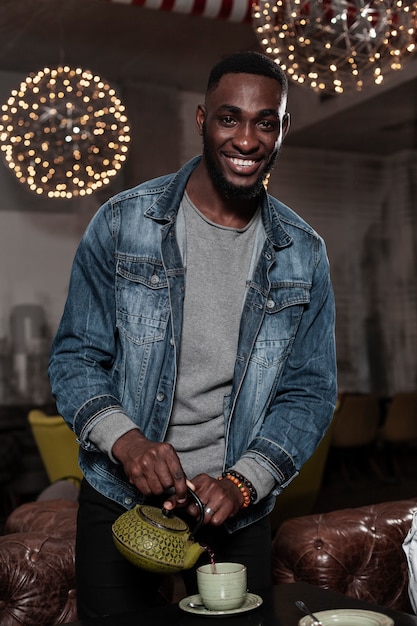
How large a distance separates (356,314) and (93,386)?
28.6 ft

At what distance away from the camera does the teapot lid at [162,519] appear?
4.69 feet

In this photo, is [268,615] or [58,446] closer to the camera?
[268,615]

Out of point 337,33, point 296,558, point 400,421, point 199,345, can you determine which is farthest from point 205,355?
point 400,421

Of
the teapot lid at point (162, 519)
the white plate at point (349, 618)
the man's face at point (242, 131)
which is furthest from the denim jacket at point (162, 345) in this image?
the white plate at point (349, 618)

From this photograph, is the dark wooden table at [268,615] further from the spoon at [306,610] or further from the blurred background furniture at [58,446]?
the blurred background furniture at [58,446]

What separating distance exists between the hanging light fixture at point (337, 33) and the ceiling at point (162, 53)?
2.81m

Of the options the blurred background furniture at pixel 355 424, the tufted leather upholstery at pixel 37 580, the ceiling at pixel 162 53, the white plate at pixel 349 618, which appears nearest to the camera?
the white plate at pixel 349 618

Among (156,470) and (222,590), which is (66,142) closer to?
(156,470)

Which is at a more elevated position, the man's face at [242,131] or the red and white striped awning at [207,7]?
the red and white striped awning at [207,7]

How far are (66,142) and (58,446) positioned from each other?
6.93ft

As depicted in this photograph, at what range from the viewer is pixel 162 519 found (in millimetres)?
1441

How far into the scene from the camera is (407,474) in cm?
888

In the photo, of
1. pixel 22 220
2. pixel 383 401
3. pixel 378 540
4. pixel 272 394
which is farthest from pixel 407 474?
pixel 272 394

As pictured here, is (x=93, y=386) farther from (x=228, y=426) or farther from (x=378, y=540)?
(x=378, y=540)
